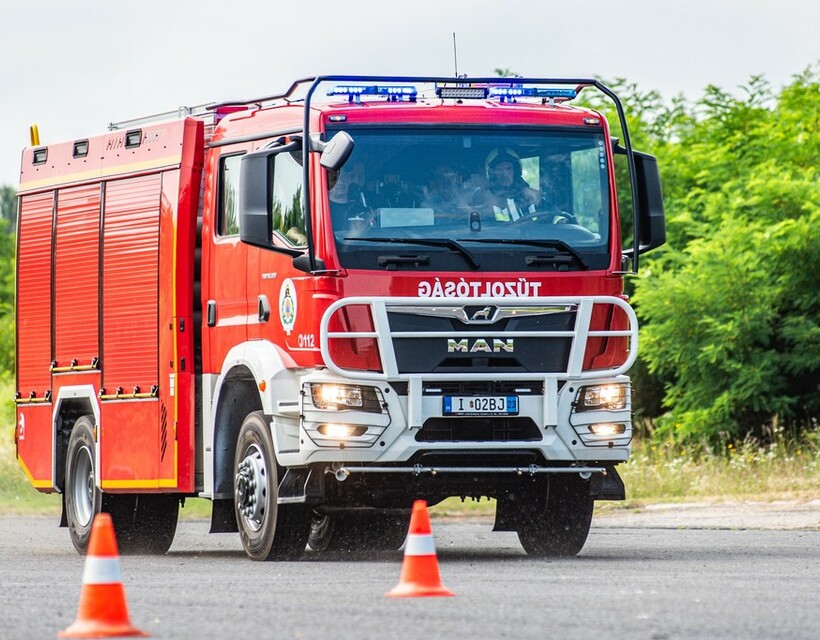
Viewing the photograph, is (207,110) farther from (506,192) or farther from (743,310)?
(743,310)

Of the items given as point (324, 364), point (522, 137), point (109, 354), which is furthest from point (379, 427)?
point (109, 354)

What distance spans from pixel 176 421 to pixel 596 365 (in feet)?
11.6

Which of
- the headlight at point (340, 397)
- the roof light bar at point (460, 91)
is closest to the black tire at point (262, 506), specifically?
the headlight at point (340, 397)

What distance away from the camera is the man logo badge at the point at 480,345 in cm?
1343

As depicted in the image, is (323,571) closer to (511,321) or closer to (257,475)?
(257,475)

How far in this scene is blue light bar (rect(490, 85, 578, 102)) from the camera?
14.4 meters

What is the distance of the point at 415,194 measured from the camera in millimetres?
13547

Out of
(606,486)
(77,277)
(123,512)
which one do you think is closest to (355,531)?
(123,512)

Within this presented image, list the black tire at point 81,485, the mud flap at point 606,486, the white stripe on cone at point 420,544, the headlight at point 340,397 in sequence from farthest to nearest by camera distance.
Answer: the black tire at point 81,485
the mud flap at point 606,486
the headlight at point 340,397
the white stripe on cone at point 420,544

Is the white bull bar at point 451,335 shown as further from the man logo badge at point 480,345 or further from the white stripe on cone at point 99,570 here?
the white stripe on cone at point 99,570

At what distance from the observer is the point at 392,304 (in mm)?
13281

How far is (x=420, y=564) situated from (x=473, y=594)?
0.59 metres

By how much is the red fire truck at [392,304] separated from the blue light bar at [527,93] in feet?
0.06

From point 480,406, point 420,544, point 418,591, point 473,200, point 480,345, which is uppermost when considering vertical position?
point 473,200
